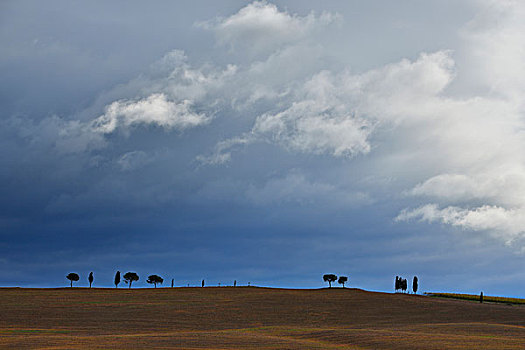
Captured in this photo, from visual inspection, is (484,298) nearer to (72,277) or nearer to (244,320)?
(244,320)

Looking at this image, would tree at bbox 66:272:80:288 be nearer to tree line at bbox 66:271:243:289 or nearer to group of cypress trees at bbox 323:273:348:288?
tree line at bbox 66:271:243:289

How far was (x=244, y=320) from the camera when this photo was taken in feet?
170

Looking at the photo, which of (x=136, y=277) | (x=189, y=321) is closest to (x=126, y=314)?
(x=189, y=321)

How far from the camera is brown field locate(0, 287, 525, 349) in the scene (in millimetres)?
30578

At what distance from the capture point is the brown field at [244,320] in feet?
100

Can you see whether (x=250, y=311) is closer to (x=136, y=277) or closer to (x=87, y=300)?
(x=87, y=300)

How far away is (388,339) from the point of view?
104ft

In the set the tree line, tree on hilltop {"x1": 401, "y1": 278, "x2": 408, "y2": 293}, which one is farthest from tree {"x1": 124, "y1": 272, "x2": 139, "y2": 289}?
tree on hilltop {"x1": 401, "y1": 278, "x2": 408, "y2": 293}

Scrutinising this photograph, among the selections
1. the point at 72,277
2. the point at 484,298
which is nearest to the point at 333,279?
the point at 484,298

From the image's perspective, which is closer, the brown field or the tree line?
the brown field

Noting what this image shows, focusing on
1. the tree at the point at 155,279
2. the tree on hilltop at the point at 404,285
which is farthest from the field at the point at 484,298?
the tree at the point at 155,279

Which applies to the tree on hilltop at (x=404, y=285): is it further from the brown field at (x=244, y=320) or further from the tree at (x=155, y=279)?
the tree at (x=155, y=279)

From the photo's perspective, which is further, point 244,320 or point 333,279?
point 333,279

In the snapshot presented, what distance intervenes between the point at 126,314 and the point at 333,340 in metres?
28.9
